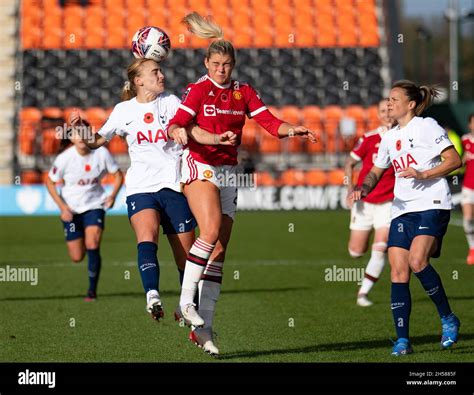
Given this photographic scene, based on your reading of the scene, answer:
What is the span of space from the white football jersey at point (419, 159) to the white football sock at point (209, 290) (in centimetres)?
148

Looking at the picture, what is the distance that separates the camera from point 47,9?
118 ft

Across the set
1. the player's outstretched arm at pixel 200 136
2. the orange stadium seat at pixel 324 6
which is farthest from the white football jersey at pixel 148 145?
the orange stadium seat at pixel 324 6

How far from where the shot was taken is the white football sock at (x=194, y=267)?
26.0 feet

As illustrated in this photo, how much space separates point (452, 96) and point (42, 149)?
22.3 metres

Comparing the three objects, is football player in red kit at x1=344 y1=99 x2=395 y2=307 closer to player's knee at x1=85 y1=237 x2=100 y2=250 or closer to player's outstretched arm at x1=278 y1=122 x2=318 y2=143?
player's knee at x1=85 y1=237 x2=100 y2=250

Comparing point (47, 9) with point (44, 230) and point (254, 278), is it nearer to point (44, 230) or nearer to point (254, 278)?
point (44, 230)

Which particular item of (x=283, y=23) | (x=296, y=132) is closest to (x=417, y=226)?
(x=296, y=132)

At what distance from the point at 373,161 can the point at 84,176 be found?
3437mm

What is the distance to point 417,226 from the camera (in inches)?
326

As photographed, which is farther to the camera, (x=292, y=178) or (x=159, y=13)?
(x=159, y=13)

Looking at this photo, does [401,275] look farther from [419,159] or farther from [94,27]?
[94,27]

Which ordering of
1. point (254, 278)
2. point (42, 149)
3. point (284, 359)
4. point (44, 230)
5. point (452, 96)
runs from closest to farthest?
point (284, 359) < point (254, 278) < point (44, 230) < point (42, 149) < point (452, 96)

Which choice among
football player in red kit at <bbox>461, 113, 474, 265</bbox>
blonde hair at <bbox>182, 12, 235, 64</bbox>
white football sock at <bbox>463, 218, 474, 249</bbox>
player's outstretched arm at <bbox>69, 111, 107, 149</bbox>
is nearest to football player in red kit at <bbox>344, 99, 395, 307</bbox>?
player's outstretched arm at <bbox>69, 111, 107, 149</bbox>

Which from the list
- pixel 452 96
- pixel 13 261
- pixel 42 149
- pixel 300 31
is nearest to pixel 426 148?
pixel 13 261
